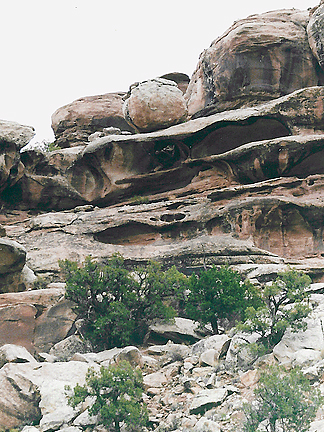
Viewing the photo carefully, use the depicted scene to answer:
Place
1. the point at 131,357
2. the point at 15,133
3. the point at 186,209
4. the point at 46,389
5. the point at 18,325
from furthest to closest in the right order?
the point at 15,133, the point at 186,209, the point at 18,325, the point at 131,357, the point at 46,389

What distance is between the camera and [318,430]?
228 inches

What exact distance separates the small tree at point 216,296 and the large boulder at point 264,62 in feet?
43.0

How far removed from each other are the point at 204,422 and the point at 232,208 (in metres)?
11.3

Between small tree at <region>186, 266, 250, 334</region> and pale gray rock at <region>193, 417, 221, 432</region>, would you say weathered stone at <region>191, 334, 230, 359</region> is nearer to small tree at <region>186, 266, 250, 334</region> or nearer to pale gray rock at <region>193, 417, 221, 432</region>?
small tree at <region>186, 266, 250, 334</region>

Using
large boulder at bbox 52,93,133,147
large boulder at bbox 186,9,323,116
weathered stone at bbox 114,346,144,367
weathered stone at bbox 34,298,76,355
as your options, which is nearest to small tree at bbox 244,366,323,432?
weathered stone at bbox 114,346,144,367

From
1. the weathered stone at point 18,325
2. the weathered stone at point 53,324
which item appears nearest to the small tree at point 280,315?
the weathered stone at point 53,324

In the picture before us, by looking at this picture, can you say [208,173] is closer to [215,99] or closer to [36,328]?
[215,99]

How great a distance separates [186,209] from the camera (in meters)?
18.9

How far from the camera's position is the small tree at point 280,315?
870cm

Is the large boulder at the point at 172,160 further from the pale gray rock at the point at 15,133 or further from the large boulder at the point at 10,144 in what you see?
the pale gray rock at the point at 15,133

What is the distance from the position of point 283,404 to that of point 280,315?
9.94 feet

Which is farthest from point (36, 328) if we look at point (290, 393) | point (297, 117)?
point (297, 117)

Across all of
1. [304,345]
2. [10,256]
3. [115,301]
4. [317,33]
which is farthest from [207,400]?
[317,33]

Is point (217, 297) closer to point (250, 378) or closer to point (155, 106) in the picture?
point (250, 378)
